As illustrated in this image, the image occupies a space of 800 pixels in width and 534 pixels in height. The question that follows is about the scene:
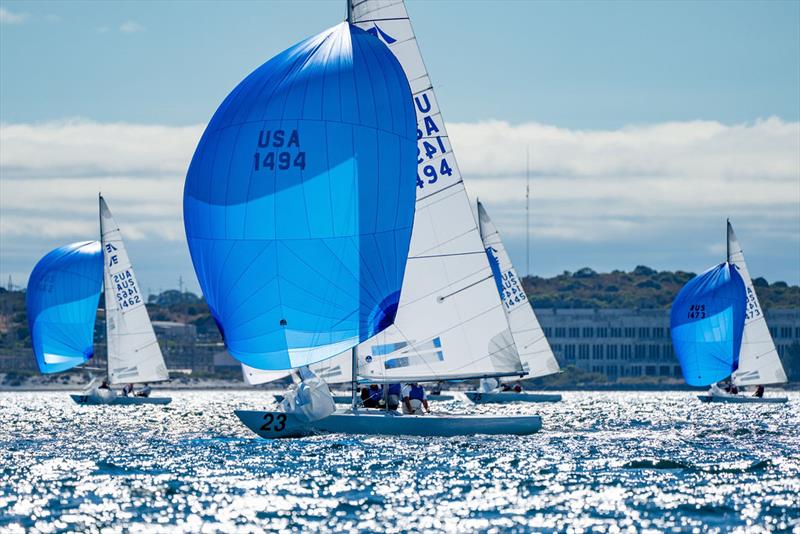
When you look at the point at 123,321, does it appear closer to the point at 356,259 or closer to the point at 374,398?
the point at 374,398

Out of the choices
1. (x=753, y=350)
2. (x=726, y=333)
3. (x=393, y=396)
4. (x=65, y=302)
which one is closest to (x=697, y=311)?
(x=726, y=333)

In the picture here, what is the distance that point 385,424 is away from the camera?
33.5m

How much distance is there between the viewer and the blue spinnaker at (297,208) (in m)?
32.2

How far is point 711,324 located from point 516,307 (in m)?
11.0

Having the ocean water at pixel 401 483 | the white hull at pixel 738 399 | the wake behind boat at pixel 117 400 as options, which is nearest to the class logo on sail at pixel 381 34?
the ocean water at pixel 401 483

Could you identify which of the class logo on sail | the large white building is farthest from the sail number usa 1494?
the large white building

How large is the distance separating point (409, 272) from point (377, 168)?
11.8ft

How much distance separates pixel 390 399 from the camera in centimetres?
3525

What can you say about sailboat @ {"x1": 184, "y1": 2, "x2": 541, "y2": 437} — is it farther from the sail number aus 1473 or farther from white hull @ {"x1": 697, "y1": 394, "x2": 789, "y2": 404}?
white hull @ {"x1": 697, "y1": 394, "x2": 789, "y2": 404}

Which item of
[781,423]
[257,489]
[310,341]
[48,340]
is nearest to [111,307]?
[48,340]

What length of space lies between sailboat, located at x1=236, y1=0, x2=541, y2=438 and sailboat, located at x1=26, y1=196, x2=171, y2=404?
33538mm

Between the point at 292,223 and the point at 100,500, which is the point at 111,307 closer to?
the point at 292,223

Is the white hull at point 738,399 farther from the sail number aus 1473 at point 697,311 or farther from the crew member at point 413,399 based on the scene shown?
the crew member at point 413,399

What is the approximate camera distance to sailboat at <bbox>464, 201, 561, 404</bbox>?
6412cm
